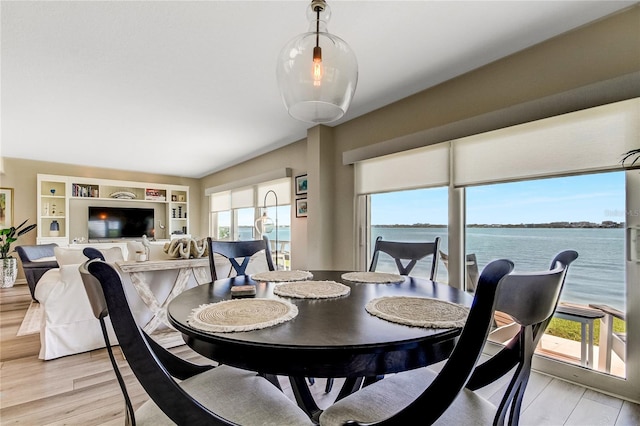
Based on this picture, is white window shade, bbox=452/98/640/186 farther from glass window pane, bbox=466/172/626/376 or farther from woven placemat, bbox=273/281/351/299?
woven placemat, bbox=273/281/351/299

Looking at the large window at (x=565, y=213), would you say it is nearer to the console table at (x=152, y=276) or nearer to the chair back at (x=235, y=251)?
the chair back at (x=235, y=251)

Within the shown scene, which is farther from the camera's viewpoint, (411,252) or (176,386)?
(411,252)

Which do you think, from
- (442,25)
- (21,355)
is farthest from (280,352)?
(21,355)

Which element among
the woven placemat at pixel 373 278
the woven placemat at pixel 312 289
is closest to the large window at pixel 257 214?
the woven placemat at pixel 373 278

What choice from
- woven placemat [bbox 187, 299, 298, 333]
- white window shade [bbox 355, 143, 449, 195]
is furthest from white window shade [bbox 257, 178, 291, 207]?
woven placemat [bbox 187, 299, 298, 333]

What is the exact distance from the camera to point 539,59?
7.27ft

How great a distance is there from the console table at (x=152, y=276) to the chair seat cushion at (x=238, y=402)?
169 centimetres

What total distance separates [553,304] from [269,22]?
2.07m

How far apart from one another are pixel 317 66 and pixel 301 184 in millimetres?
3117

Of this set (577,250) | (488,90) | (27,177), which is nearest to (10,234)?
(27,177)

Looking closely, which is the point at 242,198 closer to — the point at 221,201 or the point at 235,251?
the point at 221,201

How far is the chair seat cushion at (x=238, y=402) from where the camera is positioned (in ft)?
3.02

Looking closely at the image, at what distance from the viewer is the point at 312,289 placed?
4.65ft

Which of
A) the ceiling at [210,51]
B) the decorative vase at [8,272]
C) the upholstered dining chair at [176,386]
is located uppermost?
the ceiling at [210,51]
